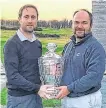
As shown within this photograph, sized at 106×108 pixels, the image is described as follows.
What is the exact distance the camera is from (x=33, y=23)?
2227 millimetres

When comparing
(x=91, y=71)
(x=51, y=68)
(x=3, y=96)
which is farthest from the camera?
(x=3, y=96)

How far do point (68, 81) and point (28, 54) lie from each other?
276 mm

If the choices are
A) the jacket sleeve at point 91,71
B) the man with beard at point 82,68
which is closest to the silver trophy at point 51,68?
the man with beard at point 82,68

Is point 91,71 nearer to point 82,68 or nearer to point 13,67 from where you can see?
point 82,68

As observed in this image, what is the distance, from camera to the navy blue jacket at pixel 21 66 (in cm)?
214

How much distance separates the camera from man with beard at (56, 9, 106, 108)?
2.10m

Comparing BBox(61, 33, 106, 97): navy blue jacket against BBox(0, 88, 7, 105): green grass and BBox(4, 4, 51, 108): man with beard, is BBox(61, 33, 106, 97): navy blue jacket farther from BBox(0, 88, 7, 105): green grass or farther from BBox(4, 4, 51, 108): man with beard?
BBox(0, 88, 7, 105): green grass

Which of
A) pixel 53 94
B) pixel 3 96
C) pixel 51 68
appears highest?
pixel 51 68

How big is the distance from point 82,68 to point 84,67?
1 centimetres

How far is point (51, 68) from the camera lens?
227 cm

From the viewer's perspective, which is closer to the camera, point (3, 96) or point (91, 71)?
point (91, 71)

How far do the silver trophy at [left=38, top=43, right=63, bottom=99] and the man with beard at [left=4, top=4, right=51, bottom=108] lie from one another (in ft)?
0.12

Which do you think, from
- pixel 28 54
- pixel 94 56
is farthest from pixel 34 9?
pixel 94 56

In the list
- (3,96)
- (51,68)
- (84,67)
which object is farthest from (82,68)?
(3,96)
